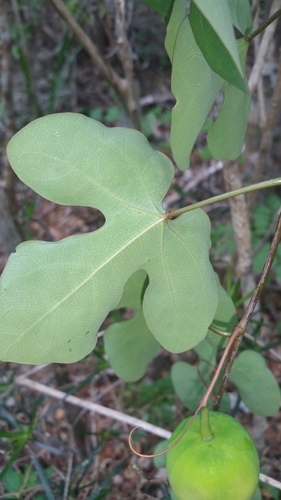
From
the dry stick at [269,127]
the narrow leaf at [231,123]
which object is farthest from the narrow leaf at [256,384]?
the dry stick at [269,127]

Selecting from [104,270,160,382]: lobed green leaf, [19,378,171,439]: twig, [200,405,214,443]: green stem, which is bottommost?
[19,378,171,439]: twig

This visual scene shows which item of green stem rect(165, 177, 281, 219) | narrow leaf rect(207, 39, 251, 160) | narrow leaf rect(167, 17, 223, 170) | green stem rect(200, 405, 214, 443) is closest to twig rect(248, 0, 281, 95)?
narrow leaf rect(207, 39, 251, 160)

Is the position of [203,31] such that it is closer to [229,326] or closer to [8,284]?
[8,284]

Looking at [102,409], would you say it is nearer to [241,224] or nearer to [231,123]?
[241,224]

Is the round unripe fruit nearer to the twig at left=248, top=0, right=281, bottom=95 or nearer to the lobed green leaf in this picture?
the lobed green leaf

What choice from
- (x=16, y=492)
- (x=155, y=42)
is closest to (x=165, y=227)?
(x=16, y=492)

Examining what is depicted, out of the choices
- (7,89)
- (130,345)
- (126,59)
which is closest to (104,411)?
(130,345)
